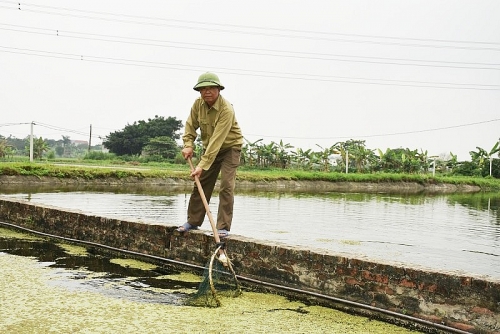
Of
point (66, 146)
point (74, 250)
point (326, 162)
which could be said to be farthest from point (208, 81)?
point (66, 146)

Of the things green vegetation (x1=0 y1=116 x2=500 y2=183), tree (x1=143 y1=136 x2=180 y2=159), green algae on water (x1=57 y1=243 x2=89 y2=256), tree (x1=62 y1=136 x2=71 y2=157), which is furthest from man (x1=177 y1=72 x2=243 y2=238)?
tree (x1=62 y1=136 x2=71 y2=157)

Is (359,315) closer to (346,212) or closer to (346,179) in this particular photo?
(346,212)

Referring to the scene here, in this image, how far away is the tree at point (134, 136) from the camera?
4756 cm

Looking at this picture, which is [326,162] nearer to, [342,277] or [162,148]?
[162,148]

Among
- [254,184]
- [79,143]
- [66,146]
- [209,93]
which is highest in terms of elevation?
[79,143]

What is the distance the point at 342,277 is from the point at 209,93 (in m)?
1.81

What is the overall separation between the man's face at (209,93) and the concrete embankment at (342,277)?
1163 millimetres

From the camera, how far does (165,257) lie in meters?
5.24

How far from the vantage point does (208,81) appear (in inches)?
180

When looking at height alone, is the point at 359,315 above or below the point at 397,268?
below

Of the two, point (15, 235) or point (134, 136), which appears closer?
point (15, 235)

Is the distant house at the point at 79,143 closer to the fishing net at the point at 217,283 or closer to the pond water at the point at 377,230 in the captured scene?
the pond water at the point at 377,230

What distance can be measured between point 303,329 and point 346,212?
985cm

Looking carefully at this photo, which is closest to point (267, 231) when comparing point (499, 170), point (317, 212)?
point (317, 212)
